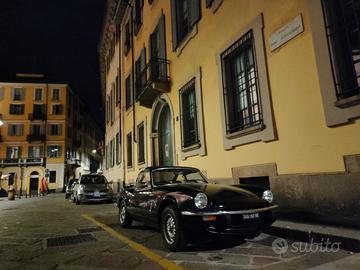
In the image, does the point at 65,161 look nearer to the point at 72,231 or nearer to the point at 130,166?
the point at 130,166

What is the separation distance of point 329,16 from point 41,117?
50256 mm

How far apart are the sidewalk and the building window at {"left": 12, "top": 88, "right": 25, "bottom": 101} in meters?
52.1

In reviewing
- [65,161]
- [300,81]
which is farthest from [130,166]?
[65,161]

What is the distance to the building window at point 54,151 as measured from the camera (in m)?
49.1

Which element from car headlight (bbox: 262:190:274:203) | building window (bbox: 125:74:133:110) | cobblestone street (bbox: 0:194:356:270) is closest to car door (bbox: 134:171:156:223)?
cobblestone street (bbox: 0:194:356:270)

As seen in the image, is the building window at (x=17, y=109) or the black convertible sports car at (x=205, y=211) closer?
the black convertible sports car at (x=205, y=211)

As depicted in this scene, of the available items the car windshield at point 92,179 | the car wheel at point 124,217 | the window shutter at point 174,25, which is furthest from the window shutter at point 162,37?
the car windshield at point 92,179

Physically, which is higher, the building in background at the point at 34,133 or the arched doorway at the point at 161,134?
the building in background at the point at 34,133

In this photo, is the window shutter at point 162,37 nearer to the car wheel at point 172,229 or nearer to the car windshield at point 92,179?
the car windshield at point 92,179

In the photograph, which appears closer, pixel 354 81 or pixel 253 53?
pixel 354 81

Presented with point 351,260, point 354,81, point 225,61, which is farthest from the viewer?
point 225,61

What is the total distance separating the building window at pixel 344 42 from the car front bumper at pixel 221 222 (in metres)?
2.71

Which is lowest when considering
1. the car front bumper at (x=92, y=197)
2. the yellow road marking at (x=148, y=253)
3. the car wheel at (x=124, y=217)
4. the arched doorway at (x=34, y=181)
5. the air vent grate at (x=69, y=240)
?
the yellow road marking at (x=148, y=253)

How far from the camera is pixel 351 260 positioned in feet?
13.1
